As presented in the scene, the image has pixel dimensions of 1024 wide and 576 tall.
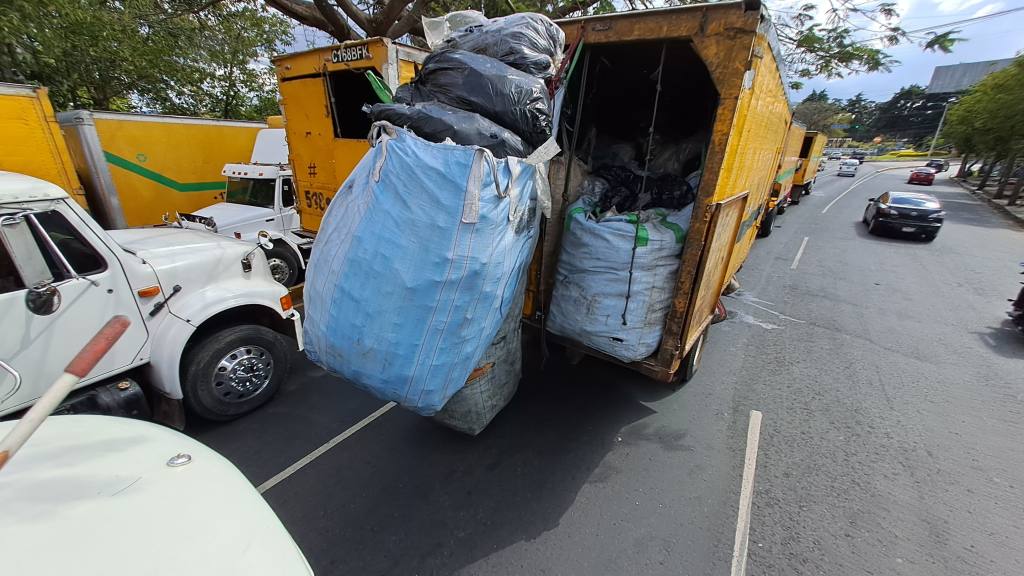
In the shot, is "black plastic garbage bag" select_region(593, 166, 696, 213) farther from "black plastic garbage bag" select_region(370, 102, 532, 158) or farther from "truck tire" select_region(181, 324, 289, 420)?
"truck tire" select_region(181, 324, 289, 420)

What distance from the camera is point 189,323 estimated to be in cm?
286

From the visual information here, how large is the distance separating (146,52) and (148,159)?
3.59 metres

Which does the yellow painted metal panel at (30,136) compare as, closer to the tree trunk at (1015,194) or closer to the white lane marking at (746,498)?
the white lane marking at (746,498)

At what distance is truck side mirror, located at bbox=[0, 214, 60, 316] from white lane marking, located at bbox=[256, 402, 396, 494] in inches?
61.7

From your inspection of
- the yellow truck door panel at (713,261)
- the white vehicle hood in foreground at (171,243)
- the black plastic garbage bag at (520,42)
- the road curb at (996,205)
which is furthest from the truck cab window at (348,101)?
the road curb at (996,205)

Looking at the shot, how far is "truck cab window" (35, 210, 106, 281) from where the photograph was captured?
2330 millimetres

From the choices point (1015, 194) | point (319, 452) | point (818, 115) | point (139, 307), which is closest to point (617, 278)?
point (319, 452)

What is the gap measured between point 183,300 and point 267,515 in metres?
2.32

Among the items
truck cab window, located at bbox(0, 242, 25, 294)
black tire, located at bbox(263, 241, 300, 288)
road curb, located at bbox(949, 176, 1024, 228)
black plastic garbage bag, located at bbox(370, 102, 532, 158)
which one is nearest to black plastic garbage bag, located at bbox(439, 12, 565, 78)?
black plastic garbage bag, located at bbox(370, 102, 532, 158)

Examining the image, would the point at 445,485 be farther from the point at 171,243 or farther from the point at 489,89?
the point at 171,243

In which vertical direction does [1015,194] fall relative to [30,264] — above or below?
below

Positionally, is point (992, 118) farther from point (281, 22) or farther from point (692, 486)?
point (281, 22)

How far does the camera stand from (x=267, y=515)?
1.32 m

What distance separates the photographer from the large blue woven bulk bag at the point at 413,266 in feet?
5.96
